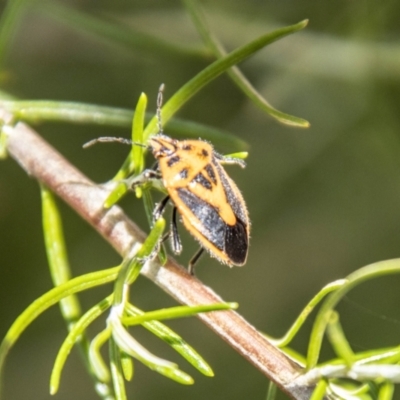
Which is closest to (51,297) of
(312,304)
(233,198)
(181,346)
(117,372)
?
(117,372)

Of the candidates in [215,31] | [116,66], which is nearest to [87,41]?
[116,66]

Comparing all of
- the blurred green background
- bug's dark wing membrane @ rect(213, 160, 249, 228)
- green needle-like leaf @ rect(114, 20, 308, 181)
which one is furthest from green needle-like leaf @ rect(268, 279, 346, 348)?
the blurred green background

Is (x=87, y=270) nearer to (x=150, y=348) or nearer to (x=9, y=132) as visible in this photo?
(x=150, y=348)

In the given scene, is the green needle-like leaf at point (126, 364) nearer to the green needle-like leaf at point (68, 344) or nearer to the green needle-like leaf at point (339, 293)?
the green needle-like leaf at point (68, 344)

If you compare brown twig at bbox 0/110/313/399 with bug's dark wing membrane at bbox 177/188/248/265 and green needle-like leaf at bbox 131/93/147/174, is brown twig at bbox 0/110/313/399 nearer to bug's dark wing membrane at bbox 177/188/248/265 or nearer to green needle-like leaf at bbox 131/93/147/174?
green needle-like leaf at bbox 131/93/147/174

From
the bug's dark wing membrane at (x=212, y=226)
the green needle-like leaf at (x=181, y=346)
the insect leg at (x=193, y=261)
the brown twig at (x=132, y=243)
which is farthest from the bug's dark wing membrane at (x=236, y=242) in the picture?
the green needle-like leaf at (x=181, y=346)
